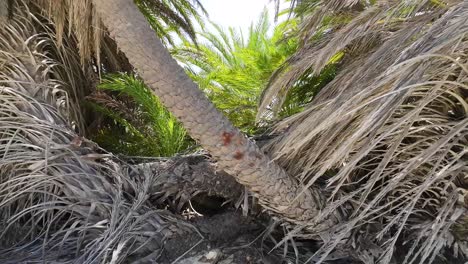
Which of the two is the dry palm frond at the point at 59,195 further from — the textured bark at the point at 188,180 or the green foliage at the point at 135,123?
the green foliage at the point at 135,123

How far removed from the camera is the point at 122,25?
2.85 m

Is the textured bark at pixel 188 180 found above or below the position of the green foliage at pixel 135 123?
below

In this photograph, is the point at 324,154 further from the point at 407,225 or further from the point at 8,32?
the point at 8,32

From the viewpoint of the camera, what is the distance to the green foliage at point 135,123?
446 centimetres

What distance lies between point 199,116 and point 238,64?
9.82 ft

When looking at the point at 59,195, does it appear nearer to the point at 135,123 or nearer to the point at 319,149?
the point at 135,123

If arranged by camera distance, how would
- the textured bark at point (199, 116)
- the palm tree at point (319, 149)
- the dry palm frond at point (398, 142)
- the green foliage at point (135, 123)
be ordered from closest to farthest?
1. the dry palm frond at point (398, 142)
2. the palm tree at point (319, 149)
3. the textured bark at point (199, 116)
4. the green foliage at point (135, 123)

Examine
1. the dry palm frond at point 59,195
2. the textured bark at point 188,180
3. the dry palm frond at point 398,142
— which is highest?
the dry palm frond at point 59,195

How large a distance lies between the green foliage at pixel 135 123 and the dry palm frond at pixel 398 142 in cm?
170

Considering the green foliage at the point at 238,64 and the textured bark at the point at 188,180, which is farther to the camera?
the green foliage at the point at 238,64

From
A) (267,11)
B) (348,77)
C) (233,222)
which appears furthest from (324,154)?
(267,11)

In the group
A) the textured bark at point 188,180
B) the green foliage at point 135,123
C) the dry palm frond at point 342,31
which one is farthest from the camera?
the green foliage at point 135,123

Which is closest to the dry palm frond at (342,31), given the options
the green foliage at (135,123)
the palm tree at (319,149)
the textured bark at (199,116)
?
the palm tree at (319,149)

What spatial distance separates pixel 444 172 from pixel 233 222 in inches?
63.7
